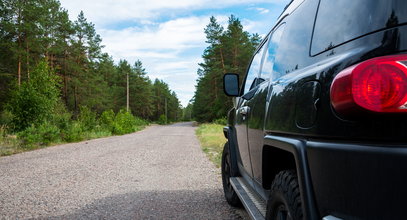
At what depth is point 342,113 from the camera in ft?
4.12

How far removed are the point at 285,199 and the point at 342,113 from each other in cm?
66

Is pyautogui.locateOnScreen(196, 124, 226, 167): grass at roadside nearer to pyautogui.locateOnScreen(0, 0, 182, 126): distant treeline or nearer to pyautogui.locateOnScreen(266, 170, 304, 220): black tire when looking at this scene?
pyautogui.locateOnScreen(266, 170, 304, 220): black tire

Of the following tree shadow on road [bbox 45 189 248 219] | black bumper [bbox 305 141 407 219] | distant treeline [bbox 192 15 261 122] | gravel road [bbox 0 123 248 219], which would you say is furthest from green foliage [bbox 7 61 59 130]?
distant treeline [bbox 192 15 261 122]

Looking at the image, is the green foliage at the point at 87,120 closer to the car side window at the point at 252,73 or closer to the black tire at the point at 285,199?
the car side window at the point at 252,73

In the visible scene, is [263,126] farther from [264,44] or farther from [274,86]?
[264,44]

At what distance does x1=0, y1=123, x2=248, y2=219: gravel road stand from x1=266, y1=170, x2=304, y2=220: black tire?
186 cm

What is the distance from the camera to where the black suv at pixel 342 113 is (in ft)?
3.61

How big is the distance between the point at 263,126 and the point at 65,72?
34.7 meters

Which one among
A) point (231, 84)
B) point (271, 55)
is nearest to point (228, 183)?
point (231, 84)

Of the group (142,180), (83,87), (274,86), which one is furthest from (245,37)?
(274,86)

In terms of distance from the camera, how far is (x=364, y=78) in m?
1.19

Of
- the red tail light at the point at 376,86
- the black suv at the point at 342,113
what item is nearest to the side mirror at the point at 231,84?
the black suv at the point at 342,113

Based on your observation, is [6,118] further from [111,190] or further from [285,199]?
[285,199]

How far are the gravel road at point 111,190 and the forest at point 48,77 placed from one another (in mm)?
6431
